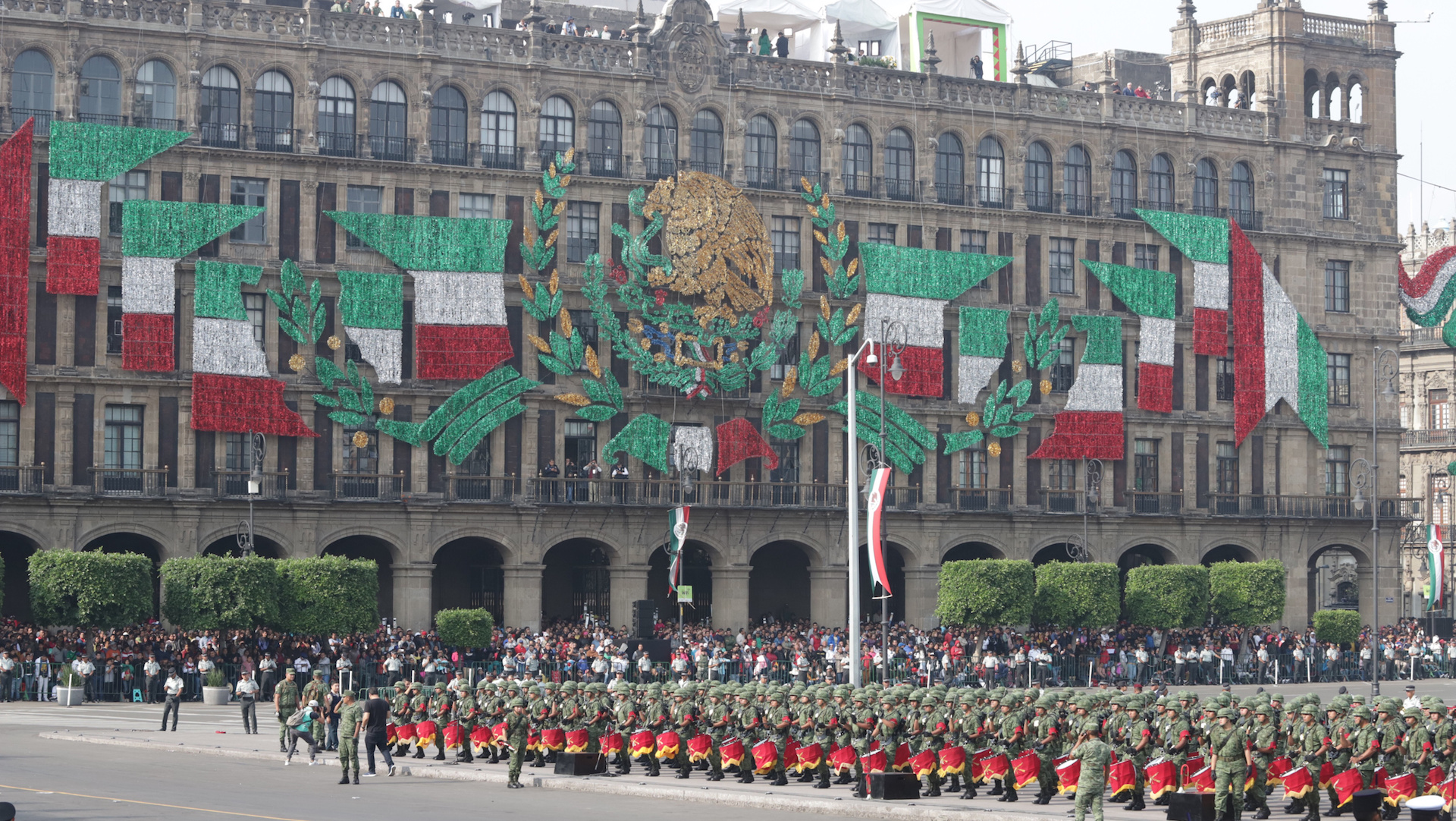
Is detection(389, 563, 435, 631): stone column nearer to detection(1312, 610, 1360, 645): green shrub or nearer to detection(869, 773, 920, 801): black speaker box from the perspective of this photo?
detection(1312, 610, 1360, 645): green shrub

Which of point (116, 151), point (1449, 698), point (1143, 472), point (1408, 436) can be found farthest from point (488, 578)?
point (1408, 436)

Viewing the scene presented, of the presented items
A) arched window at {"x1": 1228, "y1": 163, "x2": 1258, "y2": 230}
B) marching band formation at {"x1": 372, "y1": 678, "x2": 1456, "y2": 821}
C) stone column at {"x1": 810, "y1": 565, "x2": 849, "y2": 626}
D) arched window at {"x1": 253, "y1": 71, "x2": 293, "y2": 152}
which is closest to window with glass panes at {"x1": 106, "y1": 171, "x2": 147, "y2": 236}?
arched window at {"x1": 253, "y1": 71, "x2": 293, "y2": 152}

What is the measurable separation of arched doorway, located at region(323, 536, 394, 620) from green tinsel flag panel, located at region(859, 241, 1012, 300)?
1957 centimetres

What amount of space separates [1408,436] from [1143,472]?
1365 inches

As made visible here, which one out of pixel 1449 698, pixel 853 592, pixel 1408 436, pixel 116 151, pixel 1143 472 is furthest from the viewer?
pixel 1408 436

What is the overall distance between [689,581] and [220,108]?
23.3m

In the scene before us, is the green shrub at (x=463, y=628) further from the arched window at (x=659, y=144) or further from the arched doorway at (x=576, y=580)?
the arched window at (x=659, y=144)

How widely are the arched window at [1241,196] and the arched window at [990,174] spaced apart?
982 centimetres

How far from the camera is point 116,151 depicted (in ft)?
230

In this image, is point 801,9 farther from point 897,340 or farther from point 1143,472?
point 1143,472

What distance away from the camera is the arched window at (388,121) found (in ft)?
244

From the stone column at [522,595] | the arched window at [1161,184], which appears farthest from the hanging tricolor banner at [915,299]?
the stone column at [522,595]

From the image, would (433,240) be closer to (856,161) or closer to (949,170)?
(856,161)

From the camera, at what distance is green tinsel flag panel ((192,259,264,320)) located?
7088 cm
